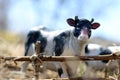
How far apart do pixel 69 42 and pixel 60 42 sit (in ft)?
1.16

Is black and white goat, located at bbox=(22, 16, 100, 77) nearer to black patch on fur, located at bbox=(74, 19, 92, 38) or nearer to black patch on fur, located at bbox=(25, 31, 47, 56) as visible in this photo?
black patch on fur, located at bbox=(74, 19, 92, 38)

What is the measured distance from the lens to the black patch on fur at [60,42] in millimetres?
9695

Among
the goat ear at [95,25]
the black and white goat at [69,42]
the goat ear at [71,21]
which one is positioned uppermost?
the goat ear at [71,21]

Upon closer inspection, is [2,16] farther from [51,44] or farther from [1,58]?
[1,58]

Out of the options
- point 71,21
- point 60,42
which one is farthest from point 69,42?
point 71,21

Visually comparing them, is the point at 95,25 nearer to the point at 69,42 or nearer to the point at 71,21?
the point at 71,21

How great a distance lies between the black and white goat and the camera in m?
8.90

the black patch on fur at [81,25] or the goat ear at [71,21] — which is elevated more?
the goat ear at [71,21]

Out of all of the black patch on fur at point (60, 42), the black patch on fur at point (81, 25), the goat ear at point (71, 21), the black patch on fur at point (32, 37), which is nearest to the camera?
the black patch on fur at point (81, 25)

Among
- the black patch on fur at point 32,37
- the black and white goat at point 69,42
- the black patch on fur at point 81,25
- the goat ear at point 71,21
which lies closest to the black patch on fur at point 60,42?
the black and white goat at point 69,42

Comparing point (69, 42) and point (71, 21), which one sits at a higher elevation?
point (71, 21)

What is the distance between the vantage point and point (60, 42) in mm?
9844

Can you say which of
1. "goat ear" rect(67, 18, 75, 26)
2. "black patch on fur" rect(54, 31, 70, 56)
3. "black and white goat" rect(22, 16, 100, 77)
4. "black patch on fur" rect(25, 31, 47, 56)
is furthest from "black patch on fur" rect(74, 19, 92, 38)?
"black patch on fur" rect(25, 31, 47, 56)

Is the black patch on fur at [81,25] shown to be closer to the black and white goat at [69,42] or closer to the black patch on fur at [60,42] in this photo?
the black and white goat at [69,42]
